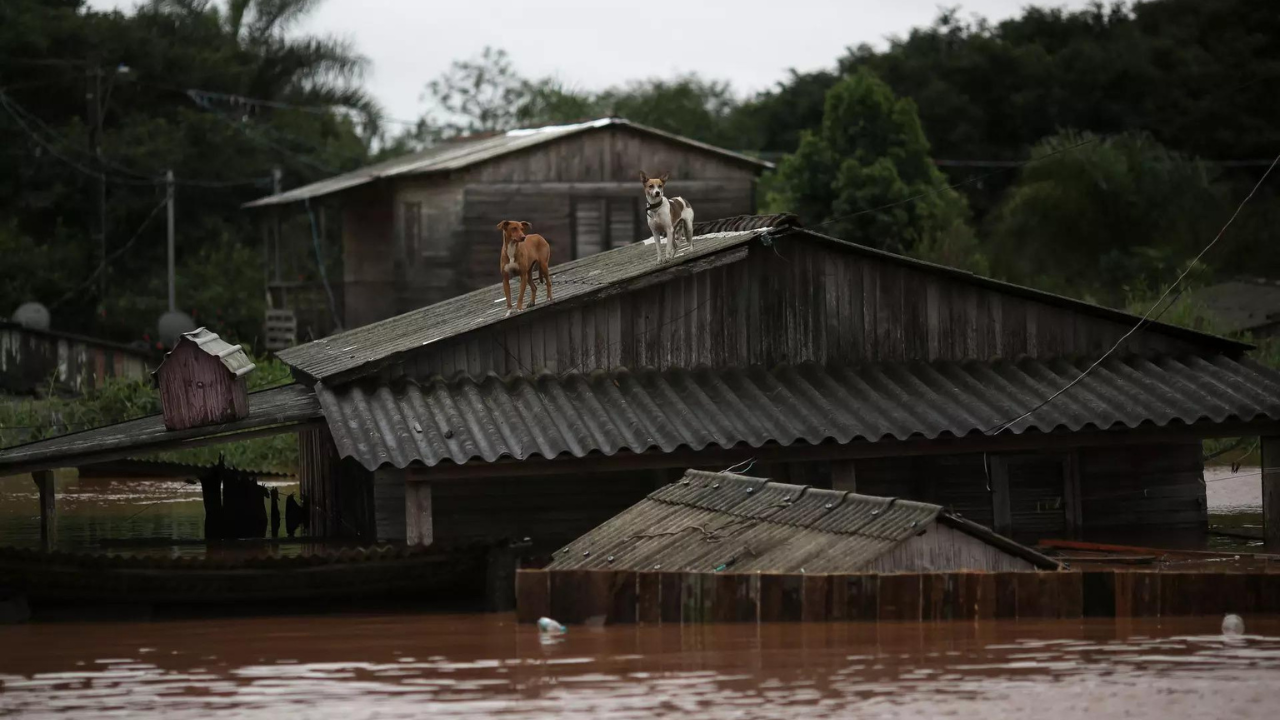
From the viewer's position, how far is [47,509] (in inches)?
697

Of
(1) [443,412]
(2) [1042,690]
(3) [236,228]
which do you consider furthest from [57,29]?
(2) [1042,690]

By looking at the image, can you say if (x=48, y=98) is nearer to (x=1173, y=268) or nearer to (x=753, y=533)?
(x=1173, y=268)

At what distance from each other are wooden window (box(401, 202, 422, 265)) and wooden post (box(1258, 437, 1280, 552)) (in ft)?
68.4

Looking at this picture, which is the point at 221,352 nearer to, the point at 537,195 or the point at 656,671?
the point at 656,671

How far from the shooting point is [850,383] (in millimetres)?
18516

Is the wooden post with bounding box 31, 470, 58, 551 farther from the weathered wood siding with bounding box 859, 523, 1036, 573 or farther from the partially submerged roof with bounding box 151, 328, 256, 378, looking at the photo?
the weathered wood siding with bounding box 859, 523, 1036, 573

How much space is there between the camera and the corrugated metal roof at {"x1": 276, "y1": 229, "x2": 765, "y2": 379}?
1784cm

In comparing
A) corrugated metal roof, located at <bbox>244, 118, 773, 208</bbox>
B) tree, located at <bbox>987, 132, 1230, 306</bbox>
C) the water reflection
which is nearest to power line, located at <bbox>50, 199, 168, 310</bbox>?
corrugated metal roof, located at <bbox>244, 118, 773, 208</bbox>

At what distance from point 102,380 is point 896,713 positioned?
28.0 metres

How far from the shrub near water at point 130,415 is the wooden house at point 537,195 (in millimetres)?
4075

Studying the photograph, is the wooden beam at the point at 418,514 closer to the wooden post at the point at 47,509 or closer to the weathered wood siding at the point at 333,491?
the weathered wood siding at the point at 333,491

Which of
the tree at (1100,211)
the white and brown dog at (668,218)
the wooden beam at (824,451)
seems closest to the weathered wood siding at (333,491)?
the wooden beam at (824,451)

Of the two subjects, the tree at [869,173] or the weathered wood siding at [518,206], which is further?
the tree at [869,173]

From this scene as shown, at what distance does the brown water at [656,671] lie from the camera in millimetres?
10711
